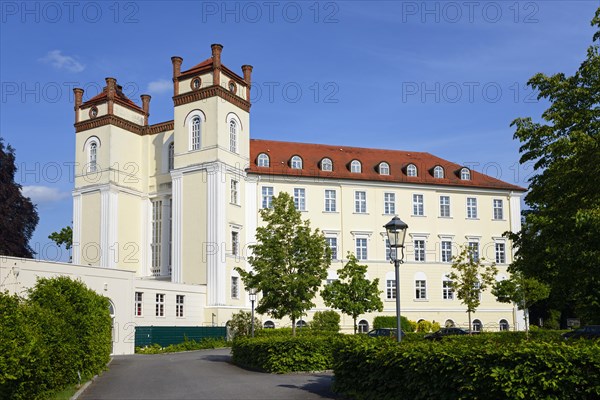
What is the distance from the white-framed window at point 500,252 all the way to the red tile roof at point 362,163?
4.96m

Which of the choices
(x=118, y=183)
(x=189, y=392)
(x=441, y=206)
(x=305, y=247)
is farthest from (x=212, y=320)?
(x=189, y=392)

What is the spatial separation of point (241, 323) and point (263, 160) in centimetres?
1430

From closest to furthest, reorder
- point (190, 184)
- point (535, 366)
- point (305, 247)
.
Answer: point (535, 366)
point (305, 247)
point (190, 184)

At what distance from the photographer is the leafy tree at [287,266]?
1150 inches

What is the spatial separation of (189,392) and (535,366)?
10099 millimetres

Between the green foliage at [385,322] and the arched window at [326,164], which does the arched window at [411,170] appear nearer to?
the arched window at [326,164]

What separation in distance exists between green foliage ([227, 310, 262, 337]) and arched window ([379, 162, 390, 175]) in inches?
693

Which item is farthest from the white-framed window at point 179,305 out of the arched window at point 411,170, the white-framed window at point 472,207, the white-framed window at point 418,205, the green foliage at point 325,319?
the white-framed window at point 472,207

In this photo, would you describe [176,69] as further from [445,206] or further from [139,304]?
[445,206]

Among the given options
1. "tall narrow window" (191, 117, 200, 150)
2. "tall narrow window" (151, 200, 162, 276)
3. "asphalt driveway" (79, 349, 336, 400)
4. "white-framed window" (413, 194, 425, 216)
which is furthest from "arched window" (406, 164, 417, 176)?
"asphalt driveway" (79, 349, 336, 400)

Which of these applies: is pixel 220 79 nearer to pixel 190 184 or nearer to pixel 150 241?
pixel 190 184

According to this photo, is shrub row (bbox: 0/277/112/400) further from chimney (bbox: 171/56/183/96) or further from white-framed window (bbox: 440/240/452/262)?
white-framed window (bbox: 440/240/452/262)

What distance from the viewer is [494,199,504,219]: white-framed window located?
58.1m

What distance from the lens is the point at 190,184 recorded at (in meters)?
49.8
